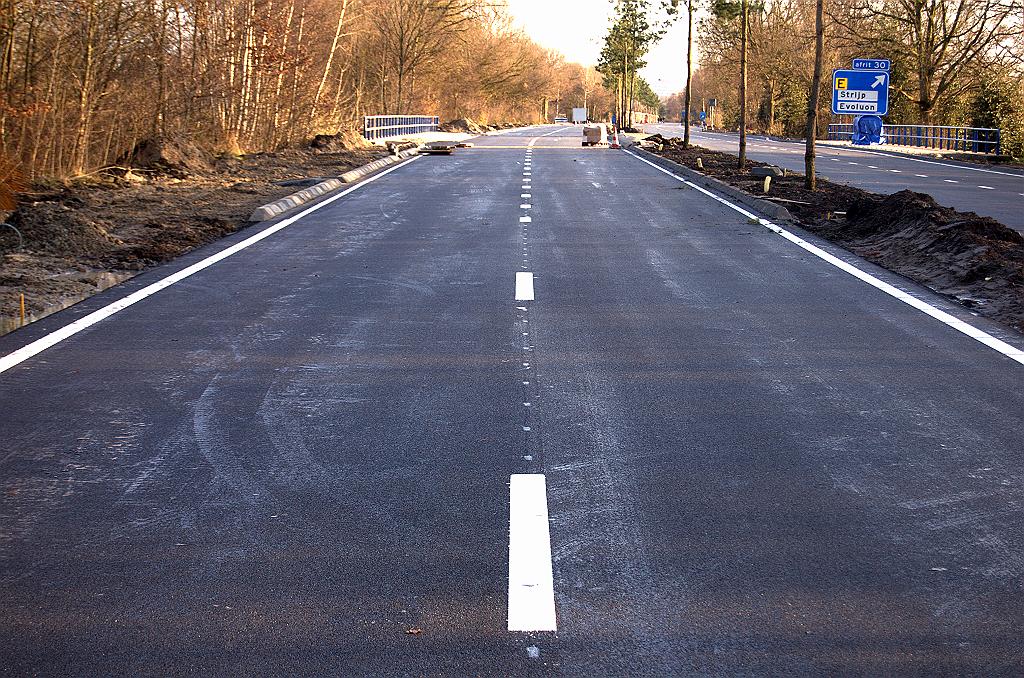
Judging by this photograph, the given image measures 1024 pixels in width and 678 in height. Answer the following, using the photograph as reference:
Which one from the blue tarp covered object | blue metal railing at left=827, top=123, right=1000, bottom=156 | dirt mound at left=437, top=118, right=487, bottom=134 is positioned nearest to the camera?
blue metal railing at left=827, top=123, right=1000, bottom=156

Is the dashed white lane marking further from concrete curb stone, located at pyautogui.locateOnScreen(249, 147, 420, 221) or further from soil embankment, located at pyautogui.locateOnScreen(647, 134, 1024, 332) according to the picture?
concrete curb stone, located at pyautogui.locateOnScreen(249, 147, 420, 221)

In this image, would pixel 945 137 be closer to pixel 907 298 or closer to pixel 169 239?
pixel 907 298

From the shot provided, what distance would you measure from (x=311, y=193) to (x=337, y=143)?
1853cm

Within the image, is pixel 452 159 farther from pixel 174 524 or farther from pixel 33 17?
pixel 174 524

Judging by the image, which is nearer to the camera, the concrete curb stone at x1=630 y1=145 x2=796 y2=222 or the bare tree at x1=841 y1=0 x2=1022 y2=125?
the concrete curb stone at x1=630 y1=145 x2=796 y2=222

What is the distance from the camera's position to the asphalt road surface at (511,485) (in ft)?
13.1

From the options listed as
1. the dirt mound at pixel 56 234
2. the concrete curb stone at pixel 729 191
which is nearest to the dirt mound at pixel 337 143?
the concrete curb stone at pixel 729 191

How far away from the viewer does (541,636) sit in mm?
3975

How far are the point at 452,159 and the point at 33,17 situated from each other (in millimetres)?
20946

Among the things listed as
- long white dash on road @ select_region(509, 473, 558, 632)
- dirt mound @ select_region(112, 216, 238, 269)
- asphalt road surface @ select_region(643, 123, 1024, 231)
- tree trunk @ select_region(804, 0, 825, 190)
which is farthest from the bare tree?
long white dash on road @ select_region(509, 473, 558, 632)

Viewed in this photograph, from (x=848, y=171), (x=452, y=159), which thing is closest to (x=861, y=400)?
(x=848, y=171)

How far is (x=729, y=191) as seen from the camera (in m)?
25.2

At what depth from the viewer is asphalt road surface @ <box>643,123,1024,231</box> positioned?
76.1 ft

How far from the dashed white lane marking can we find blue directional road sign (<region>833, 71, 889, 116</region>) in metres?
33.6
